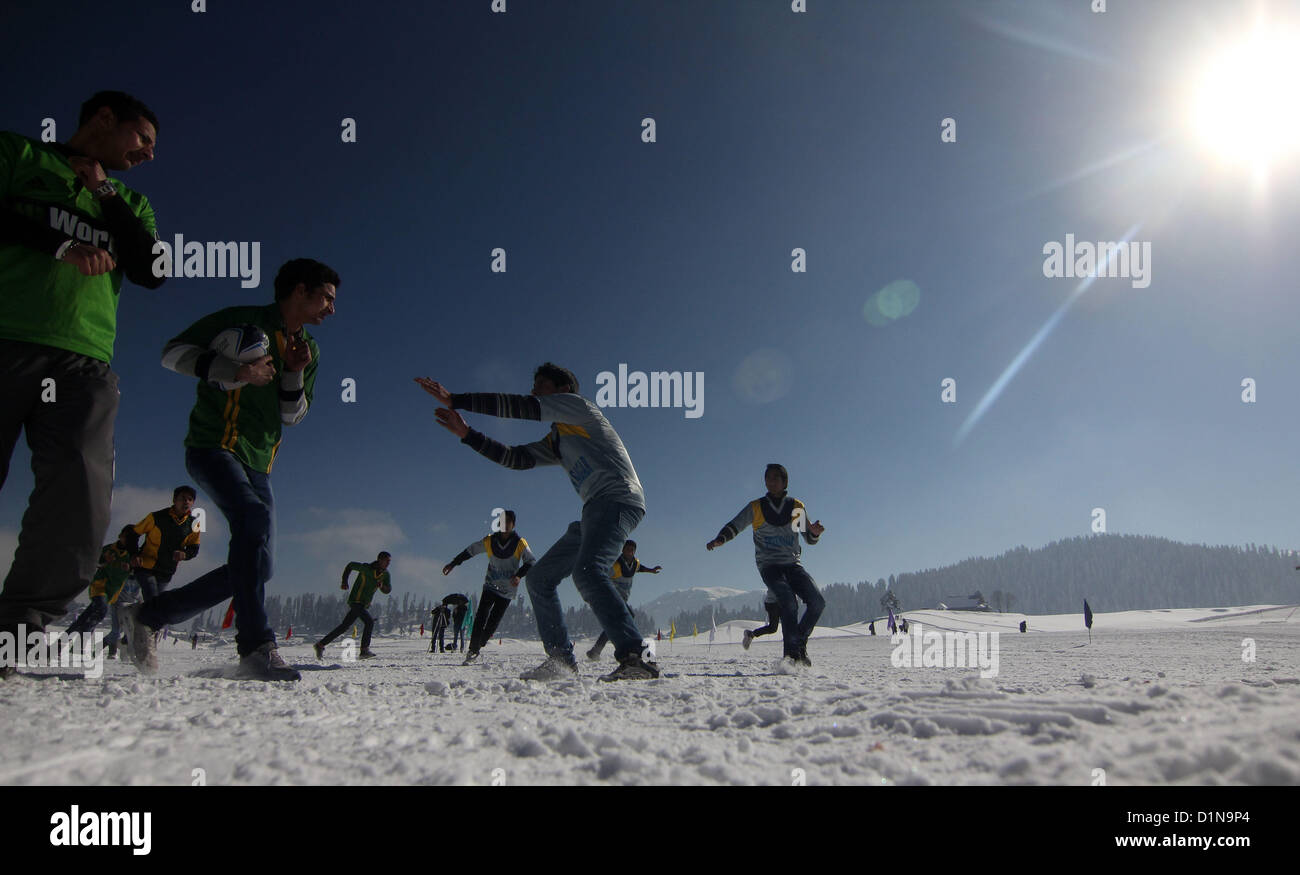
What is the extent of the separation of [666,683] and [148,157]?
3858 mm

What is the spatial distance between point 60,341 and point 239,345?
2.19ft

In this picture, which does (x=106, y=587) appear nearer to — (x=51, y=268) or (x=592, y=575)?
(x=51, y=268)

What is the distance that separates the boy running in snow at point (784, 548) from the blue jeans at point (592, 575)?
2.40 meters

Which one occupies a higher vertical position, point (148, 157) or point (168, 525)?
point (148, 157)

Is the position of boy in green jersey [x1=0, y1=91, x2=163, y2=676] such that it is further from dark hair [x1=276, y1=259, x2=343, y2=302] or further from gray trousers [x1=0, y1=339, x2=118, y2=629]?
dark hair [x1=276, y1=259, x2=343, y2=302]

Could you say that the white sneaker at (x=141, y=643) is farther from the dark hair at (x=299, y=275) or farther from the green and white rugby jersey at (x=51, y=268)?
the dark hair at (x=299, y=275)

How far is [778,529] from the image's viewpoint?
238 inches

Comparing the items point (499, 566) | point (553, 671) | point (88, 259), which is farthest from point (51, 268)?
point (499, 566)

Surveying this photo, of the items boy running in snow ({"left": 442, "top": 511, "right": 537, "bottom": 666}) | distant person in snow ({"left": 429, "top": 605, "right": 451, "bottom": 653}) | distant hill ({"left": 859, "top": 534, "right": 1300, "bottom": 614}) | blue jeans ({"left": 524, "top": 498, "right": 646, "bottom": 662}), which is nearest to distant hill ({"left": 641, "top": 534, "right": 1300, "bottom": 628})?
distant hill ({"left": 859, "top": 534, "right": 1300, "bottom": 614})

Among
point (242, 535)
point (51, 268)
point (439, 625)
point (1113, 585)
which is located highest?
point (51, 268)
